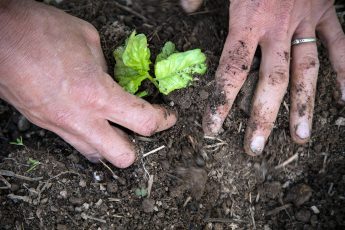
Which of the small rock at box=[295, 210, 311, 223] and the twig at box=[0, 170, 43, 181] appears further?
the small rock at box=[295, 210, 311, 223]

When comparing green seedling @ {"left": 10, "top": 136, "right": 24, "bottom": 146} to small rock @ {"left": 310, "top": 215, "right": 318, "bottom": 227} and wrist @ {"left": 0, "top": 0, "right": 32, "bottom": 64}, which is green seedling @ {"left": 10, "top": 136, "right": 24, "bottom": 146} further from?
small rock @ {"left": 310, "top": 215, "right": 318, "bottom": 227}

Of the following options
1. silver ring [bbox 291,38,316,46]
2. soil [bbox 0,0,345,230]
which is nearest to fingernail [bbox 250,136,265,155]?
soil [bbox 0,0,345,230]

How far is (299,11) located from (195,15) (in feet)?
2.00

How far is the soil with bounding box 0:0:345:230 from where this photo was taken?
2.23 metres

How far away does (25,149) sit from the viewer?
2342 mm

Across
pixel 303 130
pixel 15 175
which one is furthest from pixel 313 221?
pixel 15 175

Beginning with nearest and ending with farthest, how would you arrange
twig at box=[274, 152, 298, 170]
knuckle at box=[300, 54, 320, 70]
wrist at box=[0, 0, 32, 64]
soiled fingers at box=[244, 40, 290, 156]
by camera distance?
wrist at box=[0, 0, 32, 64] < soiled fingers at box=[244, 40, 290, 156] < knuckle at box=[300, 54, 320, 70] < twig at box=[274, 152, 298, 170]

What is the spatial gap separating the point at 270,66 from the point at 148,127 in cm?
74

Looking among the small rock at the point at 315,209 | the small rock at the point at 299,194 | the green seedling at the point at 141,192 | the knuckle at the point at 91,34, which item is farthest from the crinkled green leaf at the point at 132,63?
the small rock at the point at 315,209

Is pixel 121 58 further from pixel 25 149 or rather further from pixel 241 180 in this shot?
pixel 241 180

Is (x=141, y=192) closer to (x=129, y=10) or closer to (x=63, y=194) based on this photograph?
(x=63, y=194)

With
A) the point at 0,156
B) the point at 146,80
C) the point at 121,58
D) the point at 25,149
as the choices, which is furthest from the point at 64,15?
the point at 0,156

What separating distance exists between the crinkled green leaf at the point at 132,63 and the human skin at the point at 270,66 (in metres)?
0.39

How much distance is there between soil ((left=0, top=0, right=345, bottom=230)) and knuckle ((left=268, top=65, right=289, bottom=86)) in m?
0.12
